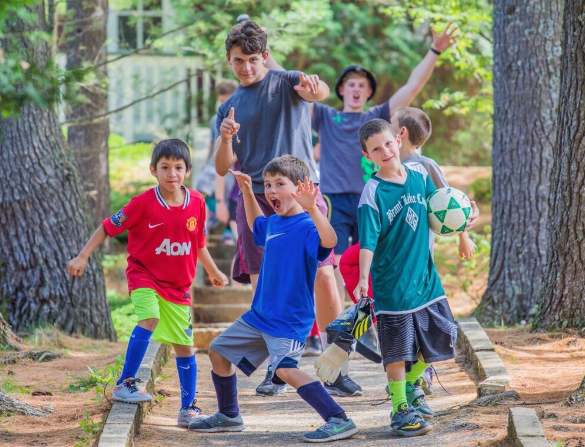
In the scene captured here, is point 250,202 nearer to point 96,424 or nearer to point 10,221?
point 96,424

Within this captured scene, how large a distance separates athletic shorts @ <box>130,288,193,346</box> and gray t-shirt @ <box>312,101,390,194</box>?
2.32 m

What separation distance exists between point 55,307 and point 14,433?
3937mm

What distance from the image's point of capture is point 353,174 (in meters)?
7.51

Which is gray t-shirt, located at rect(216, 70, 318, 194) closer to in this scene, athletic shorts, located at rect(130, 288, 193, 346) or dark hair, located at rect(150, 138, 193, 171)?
dark hair, located at rect(150, 138, 193, 171)

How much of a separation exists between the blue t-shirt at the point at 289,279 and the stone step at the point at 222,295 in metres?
6.63

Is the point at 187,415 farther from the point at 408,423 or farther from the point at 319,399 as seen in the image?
the point at 408,423

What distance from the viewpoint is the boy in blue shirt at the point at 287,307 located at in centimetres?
494

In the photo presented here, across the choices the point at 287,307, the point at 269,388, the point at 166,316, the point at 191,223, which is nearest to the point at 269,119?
the point at 191,223

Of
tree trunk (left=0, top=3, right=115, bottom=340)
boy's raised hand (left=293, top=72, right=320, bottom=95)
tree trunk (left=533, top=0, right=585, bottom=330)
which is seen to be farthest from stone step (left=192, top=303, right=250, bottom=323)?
boy's raised hand (left=293, top=72, right=320, bottom=95)

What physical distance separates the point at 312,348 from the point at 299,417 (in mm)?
2184

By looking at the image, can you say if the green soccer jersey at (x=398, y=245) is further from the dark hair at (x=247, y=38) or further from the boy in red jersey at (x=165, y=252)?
the dark hair at (x=247, y=38)

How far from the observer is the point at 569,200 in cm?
709

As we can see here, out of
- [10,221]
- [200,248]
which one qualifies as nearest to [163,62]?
[10,221]

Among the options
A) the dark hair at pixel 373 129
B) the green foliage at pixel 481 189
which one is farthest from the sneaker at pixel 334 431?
the green foliage at pixel 481 189
